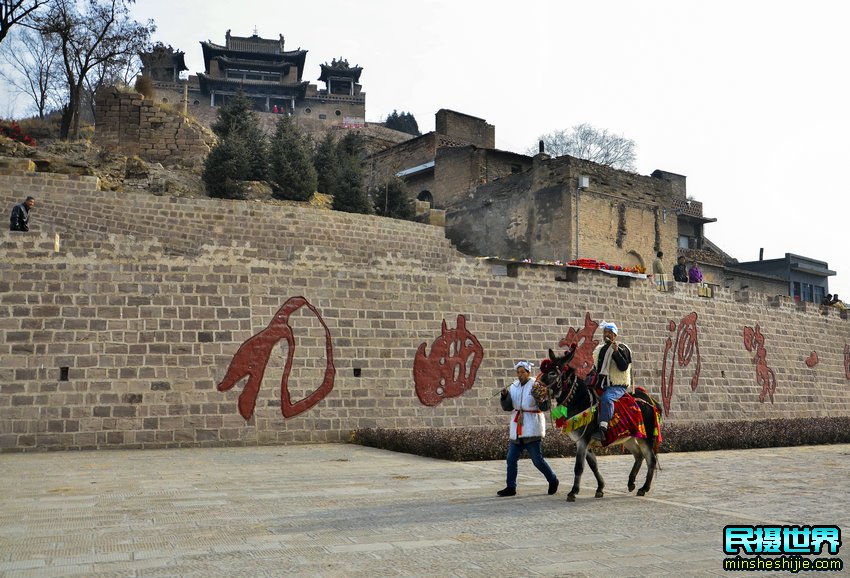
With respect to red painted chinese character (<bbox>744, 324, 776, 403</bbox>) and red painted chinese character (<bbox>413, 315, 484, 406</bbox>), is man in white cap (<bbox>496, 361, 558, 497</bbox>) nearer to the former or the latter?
red painted chinese character (<bbox>413, 315, 484, 406</bbox>)

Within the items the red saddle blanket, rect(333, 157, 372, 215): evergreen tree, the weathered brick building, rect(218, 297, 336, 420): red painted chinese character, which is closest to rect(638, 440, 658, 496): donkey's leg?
the red saddle blanket

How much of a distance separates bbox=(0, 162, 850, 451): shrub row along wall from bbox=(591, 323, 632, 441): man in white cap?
24.1 feet

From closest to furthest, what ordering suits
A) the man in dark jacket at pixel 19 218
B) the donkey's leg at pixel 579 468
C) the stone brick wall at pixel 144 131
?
1. the donkey's leg at pixel 579 468
2. the man in dark jacket at pixel 19 218
3. the stone brick wall at pixel 144 131

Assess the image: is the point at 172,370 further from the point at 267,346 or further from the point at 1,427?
the point at 1,427

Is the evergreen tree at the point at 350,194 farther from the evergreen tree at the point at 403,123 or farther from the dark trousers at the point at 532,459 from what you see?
the evergreen tree at the point at 403,123

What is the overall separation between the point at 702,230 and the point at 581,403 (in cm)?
3813

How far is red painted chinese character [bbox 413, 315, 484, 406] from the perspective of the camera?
1600 cm

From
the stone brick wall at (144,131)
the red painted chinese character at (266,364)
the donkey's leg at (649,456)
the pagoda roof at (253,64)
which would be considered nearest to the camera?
the donkey's leg at (649,456)

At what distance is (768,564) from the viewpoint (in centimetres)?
532

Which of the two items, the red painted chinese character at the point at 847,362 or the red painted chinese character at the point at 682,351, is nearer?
the red painted chinese character at the point at 682,351

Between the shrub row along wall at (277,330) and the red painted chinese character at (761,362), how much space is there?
53 mm

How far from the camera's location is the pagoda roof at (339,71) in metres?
71.8

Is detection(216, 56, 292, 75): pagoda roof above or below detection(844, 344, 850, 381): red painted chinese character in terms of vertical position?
above

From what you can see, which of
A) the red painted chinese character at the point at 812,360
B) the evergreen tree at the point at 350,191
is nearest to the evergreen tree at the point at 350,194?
the evergreen tree at the point at 350,191
